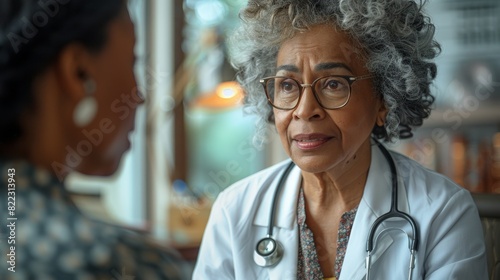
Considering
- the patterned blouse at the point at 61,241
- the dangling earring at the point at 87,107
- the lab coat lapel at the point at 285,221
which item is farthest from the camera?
the dangling earring at the point at 87,107

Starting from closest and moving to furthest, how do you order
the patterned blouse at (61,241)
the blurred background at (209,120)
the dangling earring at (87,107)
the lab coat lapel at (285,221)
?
the patterned blouse at (61,241) → the lab coat lapel at (285,221) → the dangling earring at (87,107) → the blurred background at (209,120)

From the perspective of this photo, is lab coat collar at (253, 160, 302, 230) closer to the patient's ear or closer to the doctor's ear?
the doctor's ear

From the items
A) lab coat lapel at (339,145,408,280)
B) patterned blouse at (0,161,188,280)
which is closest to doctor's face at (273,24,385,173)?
lab coat lapel at (339,145,408,280)

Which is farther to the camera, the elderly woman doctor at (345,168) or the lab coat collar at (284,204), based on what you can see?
the lab coat collar at (284,204)

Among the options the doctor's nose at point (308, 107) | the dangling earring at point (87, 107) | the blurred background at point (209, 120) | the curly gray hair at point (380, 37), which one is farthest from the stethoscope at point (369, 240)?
the blurred background at point (209, 120)

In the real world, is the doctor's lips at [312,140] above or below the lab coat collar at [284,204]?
above

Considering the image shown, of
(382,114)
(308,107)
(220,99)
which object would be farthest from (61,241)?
(220,99)

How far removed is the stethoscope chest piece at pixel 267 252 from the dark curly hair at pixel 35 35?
0.56m

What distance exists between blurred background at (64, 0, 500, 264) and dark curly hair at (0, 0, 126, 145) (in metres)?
1.22

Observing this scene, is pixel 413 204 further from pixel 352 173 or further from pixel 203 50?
pixel 203 50

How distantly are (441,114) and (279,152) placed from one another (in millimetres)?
792

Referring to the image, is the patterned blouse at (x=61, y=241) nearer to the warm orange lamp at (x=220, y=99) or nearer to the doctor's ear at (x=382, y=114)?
the doctor's ear at (x=382, y=114)

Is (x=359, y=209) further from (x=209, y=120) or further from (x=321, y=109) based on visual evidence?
(x=209, y=120)

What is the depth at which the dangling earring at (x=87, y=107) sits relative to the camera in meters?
1.47
